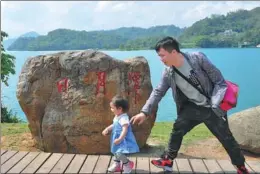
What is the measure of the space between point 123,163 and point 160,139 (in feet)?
15.4

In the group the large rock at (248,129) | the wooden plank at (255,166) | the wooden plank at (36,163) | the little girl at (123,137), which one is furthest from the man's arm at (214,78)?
the large rock at (248,129)

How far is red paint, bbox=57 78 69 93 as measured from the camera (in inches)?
303

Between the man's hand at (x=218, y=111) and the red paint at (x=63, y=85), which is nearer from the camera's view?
the man's hand at (x=218, y=111)

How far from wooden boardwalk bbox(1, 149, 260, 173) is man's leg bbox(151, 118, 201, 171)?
0.18 metres

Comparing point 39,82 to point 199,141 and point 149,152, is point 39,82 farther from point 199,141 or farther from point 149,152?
point 199,141

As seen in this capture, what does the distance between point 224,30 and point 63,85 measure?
3825 centimetres

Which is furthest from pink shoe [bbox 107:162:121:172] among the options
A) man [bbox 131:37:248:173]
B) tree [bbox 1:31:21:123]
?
tree [bbox 1:31:21:123]

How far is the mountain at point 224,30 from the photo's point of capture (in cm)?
3697

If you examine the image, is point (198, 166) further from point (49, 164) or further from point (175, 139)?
point (49, 164)

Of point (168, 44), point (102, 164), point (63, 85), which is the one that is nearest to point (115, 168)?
point (102, 164)

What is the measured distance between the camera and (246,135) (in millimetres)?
7793

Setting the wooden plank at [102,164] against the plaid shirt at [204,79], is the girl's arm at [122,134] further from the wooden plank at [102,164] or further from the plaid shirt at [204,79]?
the wooden plank at [102,164]

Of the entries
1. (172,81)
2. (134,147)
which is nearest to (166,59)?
(172,81)

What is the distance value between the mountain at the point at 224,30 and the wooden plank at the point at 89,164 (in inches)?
1147
